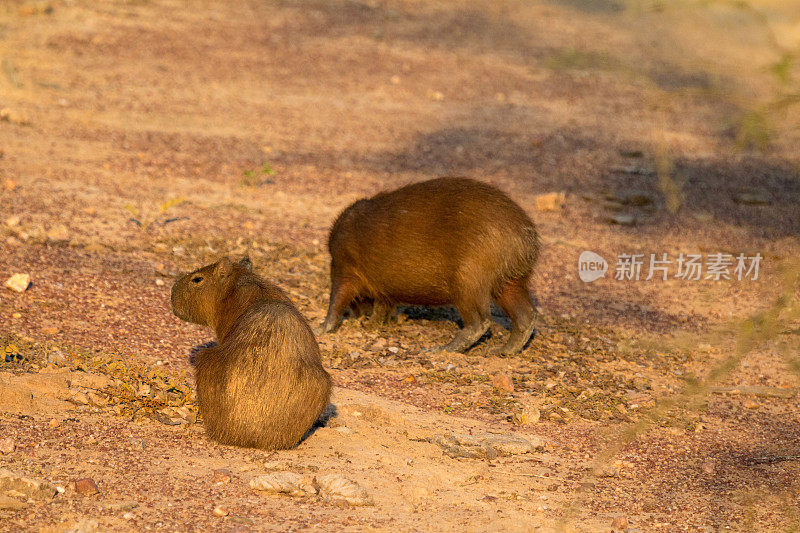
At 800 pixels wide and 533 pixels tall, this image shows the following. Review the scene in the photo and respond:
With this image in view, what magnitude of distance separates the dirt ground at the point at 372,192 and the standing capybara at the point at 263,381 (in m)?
0.13

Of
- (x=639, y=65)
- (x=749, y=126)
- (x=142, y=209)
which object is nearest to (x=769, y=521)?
(x=749, y=126)

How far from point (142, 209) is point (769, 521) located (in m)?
6.04

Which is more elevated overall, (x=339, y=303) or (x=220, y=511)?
(x=220, y=511)

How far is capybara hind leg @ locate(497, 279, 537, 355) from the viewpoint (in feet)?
21.0

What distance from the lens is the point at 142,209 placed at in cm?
837

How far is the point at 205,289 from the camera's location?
5.05 meters

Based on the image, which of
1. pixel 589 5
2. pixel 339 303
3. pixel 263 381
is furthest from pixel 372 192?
pixel 589 5

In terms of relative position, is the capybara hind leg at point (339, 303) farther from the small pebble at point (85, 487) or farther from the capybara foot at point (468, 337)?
the small pebble at point (85, 487)

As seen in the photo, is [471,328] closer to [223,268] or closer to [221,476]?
[223,268]

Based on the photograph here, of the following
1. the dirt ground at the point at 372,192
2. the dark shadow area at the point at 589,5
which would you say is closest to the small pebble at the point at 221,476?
the dirt ground at the point at 372,192

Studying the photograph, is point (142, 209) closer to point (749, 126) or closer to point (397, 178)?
point (397, 178)

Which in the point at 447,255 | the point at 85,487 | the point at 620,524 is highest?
the point at 447,255

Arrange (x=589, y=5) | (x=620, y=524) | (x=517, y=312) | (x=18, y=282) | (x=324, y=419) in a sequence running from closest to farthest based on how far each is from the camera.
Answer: (x=620, y=524) < (x=324, y=419) < (x=18, y=282) < (x=517, y=312) < (x=589, y=5)

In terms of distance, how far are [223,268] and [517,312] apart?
7.48 ft
